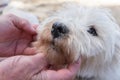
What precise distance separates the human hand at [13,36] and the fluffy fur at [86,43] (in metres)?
0.17

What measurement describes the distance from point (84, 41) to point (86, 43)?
1 cm

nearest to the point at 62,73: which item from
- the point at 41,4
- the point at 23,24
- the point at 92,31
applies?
the point at 92,31

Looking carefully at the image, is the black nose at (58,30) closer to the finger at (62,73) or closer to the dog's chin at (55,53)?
the dog's chin at (55,53)

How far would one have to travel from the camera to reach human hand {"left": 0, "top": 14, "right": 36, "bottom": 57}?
175cm

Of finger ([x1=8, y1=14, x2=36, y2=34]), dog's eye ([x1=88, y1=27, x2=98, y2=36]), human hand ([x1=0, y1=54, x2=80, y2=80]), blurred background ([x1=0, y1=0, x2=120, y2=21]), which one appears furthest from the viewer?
blurred background ([x1=0, y1=0, x2=120, y2=21])

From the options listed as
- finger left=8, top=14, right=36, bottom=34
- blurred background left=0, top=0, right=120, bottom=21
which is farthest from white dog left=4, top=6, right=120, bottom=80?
blurred background left=0, top=0, right=120, bottom=21

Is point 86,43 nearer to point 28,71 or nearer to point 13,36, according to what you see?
point 28,71

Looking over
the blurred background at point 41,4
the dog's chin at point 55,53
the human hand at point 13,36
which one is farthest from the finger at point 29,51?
the blurred background at point 41,4

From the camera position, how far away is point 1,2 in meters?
2.85

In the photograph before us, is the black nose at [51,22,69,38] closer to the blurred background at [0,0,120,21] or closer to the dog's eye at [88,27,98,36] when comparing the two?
the dog's eye at [88,27,98,36]

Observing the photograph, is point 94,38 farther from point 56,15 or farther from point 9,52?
point 9,52

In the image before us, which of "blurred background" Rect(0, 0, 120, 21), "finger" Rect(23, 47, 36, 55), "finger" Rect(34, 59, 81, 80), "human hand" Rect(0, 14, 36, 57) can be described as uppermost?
"blurred background" Rect(0, 0, 120, 21)

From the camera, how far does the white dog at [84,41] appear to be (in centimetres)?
144

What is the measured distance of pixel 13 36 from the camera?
5.90 feet
